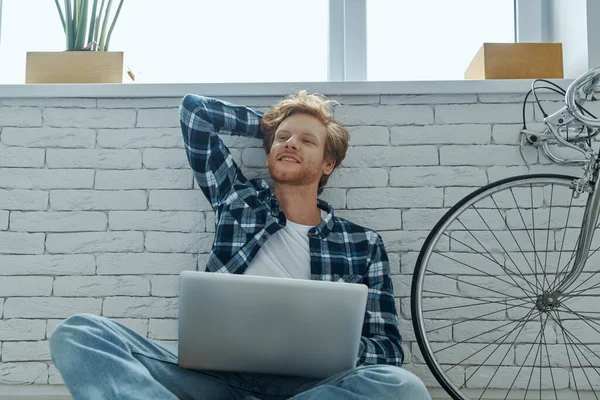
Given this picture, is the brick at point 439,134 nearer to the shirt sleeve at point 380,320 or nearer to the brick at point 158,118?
the shirt sleeve at point 380,320

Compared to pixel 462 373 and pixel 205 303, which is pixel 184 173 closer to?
pixel 205 303

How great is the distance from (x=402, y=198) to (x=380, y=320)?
42 centimetres

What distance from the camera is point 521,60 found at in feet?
6.89

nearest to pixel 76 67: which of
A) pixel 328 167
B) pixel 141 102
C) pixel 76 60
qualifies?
pixel 76 60

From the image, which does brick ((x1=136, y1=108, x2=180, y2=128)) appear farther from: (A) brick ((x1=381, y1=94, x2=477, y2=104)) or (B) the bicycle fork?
(B) the bicycle fork

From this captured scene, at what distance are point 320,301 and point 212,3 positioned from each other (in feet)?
4.57

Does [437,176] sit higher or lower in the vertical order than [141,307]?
higher

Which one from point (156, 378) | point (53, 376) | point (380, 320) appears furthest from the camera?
point (53, 376)

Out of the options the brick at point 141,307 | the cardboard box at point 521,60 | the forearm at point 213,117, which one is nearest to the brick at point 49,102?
the forearm at point 213,117

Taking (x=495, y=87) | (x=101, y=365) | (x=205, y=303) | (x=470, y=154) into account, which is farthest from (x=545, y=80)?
(x=101, y=365)

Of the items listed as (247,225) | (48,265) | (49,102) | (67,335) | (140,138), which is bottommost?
(67,335)

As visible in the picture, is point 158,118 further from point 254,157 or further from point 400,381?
point 400,381

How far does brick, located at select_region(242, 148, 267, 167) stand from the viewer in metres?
2.04

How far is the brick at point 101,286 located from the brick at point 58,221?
0.15 metres
